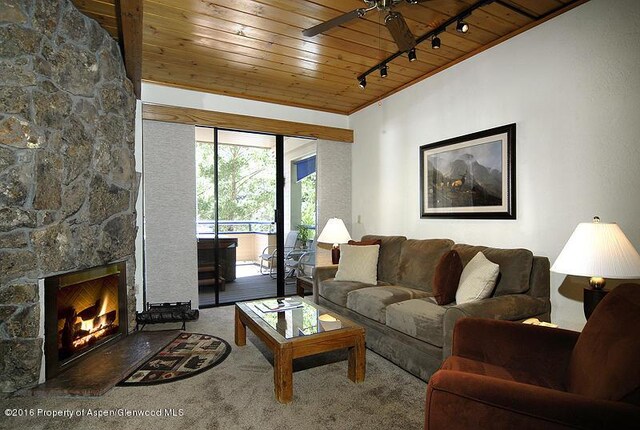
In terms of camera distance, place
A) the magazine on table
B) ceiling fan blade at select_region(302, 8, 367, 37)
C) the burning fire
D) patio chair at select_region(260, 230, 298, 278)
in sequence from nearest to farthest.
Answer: ceiling fan blade at select_region(302, 8, 367, 37) → the burning fire → the magazine on table → patio chair at select_region(260, 230, 298, 278)

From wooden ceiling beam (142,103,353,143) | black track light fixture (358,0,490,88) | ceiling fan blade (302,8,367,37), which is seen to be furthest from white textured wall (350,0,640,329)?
ceiling fan blade (302,8,367,37)

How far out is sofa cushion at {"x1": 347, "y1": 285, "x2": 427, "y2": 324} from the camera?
9.30 ft

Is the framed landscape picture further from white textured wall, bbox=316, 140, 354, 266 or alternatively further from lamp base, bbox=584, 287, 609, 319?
white textured wall, bbox=316, 140, 354, 266

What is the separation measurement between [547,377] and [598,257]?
2.54 feet

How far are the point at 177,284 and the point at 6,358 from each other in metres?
1.87

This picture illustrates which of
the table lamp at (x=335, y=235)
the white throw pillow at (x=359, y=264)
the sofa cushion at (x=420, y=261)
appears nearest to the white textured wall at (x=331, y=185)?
the table lamp at (x=335, y=235)

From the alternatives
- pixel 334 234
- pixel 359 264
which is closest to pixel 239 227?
pixel 334 234

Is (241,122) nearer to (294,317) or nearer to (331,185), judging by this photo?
(331,185)

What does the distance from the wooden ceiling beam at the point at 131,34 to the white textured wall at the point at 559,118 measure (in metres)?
2.88

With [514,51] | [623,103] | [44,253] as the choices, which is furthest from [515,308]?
[44,253]

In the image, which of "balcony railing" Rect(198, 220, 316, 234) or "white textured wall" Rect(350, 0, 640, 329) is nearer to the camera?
"white textured wall" Rect(350, 0, 640, 329)

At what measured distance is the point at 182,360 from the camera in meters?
2.72

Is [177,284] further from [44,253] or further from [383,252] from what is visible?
[383,252]

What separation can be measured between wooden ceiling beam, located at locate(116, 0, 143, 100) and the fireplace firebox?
1.85 meters
